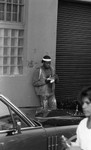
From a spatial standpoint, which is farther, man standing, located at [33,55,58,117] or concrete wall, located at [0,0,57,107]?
concrete wall, located at [0,0,57,107]

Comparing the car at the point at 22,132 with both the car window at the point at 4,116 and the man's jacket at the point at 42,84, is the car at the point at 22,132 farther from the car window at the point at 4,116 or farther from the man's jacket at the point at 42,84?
the man's jacket at the point at 42,84

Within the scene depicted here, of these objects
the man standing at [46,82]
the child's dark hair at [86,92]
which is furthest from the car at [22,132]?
the man standing at [46,82]

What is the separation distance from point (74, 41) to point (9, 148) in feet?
25.3

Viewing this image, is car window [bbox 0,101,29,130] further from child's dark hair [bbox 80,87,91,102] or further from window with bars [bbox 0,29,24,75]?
window with bars [bbox 0,29,24,75]

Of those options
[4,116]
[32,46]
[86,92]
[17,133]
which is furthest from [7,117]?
[32,46]

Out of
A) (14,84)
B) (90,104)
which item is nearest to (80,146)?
(90,104)

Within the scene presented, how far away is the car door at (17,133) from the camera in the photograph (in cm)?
542

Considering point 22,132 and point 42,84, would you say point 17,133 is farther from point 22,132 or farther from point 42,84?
point 42,84

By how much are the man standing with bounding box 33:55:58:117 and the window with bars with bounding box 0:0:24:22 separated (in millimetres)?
1366

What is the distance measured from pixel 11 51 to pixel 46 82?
135 cm

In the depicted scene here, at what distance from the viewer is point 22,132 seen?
5.61m

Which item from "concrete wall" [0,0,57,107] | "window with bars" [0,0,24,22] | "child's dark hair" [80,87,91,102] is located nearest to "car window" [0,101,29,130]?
"child's dark hair" [80,87,91,102]

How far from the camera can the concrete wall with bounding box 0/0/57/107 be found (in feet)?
36.7

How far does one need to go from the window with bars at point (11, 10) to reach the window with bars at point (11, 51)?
0.99ft
